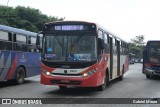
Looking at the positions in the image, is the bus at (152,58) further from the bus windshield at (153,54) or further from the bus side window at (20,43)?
the bus side window at (20,43)

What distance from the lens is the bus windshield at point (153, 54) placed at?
2403cm

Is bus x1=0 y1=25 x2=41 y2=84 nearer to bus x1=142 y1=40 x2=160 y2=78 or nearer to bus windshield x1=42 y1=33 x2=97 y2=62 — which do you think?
bus windshield x1=42 y1=33 x2=97 y2=62

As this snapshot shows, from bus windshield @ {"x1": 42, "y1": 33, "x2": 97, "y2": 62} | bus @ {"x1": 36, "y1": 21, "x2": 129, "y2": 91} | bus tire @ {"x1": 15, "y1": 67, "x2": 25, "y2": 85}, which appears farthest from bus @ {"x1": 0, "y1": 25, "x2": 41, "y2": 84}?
bus windshield @ {"x1": 42, "y1": 33, "x2": 97, "y2": 62}

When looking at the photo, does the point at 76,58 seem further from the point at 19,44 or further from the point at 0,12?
the point at 0,12

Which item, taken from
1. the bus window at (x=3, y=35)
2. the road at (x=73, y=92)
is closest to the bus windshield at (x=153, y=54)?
the road at (x=73, y=92)

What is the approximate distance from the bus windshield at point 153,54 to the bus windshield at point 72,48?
38.5 feet

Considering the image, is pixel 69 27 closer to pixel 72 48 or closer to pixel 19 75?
pixel 72 48

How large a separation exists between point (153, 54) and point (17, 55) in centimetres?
1102

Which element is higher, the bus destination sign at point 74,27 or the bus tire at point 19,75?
the bus destination sign at point 74,27

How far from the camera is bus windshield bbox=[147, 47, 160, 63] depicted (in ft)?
78.8

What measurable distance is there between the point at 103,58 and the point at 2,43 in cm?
492

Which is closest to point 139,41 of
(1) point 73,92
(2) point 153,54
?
(2) point 153,54

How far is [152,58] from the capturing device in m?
24.3

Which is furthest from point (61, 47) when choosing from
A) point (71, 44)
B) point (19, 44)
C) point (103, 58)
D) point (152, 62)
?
point (152, 62)
